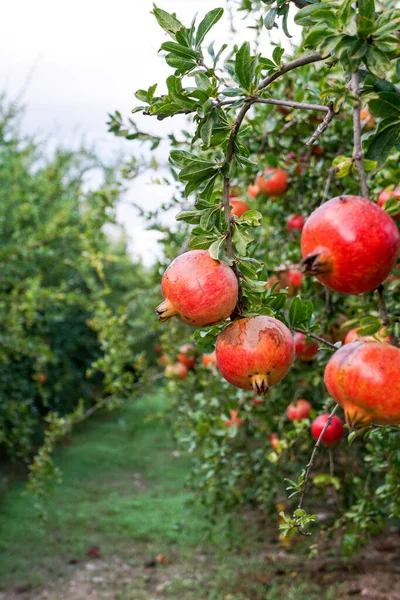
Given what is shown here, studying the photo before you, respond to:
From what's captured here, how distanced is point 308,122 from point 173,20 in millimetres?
1154

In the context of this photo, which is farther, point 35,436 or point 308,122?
point 35,436

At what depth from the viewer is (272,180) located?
225 centimetres

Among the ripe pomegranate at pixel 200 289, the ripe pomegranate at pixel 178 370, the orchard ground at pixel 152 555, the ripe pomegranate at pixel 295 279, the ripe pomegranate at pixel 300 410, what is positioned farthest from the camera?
the ripe pomegranate at pixel 178 370

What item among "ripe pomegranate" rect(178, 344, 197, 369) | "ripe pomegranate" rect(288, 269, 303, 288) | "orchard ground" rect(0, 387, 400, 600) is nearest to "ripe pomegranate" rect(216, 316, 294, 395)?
"ripe pomegranate" rect(288, 269, 303, 288)

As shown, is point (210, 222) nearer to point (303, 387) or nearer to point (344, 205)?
point (344, 205)

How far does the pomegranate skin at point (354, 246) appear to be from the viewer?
696 millimetres

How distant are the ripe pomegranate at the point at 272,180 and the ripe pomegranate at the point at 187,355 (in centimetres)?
141

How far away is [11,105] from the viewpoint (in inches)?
227

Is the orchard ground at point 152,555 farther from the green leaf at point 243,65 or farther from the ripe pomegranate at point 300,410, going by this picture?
the green leaf at point 243,65

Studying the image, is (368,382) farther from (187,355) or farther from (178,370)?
(187,355)

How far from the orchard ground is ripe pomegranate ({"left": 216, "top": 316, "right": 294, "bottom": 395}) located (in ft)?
7.19

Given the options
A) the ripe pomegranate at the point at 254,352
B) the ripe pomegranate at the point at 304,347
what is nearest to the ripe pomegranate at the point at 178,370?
the ripe pomegranate at the point at 304,347

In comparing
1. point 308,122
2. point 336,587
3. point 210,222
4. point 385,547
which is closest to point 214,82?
point 210,222

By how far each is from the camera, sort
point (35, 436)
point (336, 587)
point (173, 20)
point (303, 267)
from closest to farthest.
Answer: point (303, 267) < point (173, 20) < point (336, 587) < point (35, 436)
